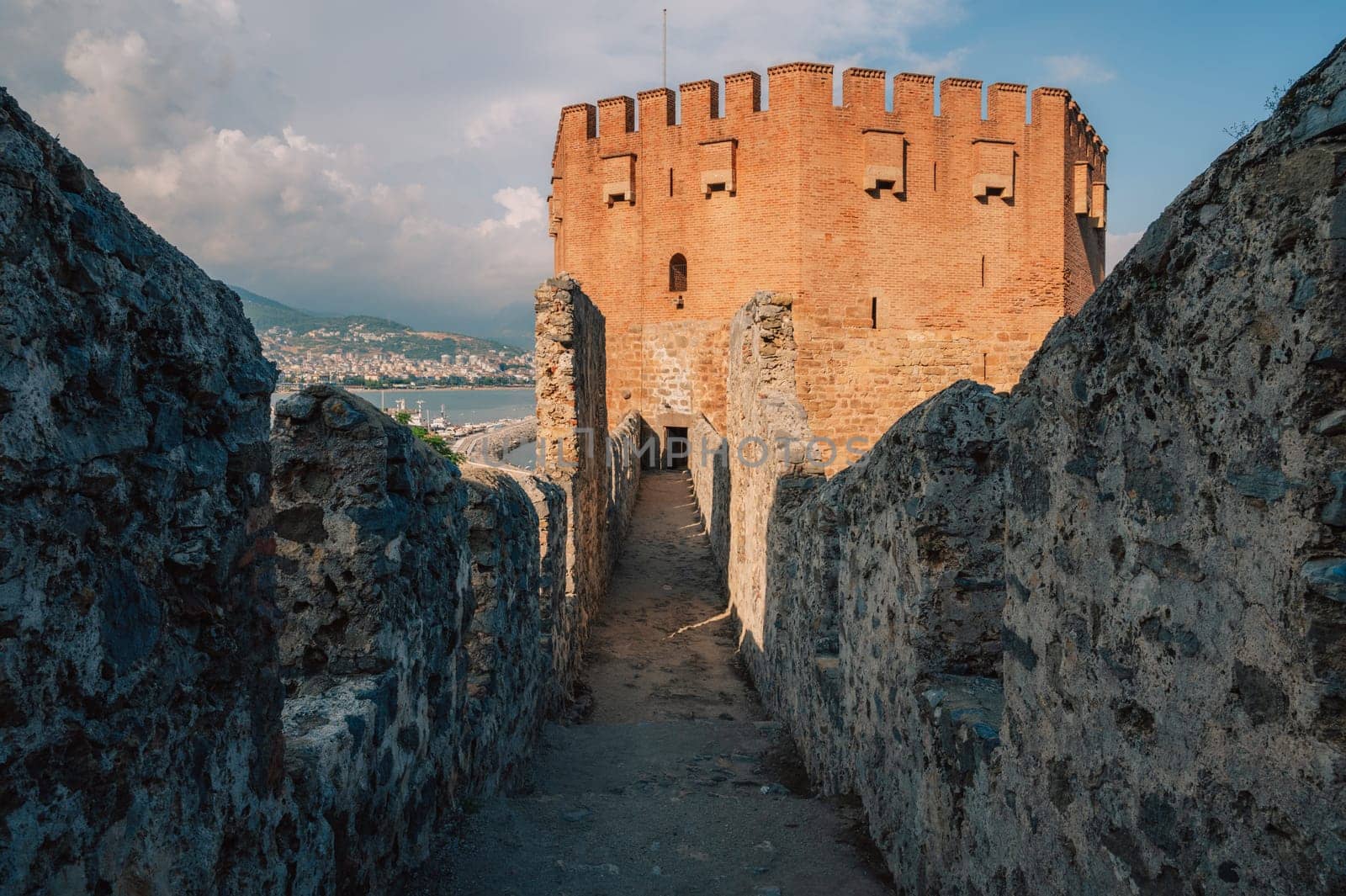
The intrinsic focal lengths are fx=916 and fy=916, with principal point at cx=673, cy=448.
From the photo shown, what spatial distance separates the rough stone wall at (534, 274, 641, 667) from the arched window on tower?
9.81 meters

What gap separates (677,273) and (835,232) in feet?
11.9


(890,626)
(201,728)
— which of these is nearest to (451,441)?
(890,626)

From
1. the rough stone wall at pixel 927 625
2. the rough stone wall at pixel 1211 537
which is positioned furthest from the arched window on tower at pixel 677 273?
the rough stone wall at pixel 1211 537

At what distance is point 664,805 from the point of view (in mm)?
4293

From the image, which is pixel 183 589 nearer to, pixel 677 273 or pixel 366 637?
pixel 366 637

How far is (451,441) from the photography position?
1734 cm

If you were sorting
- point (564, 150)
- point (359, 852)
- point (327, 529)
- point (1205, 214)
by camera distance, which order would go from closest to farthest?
point (1205, 214)
point (359, 852)
point (327, 529)
point (564, 150)

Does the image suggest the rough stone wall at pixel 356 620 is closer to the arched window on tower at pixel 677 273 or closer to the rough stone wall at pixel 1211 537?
the rough stone wall at pixel 1211 537

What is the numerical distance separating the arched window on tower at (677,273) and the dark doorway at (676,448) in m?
3.21

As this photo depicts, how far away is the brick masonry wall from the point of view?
19688mm

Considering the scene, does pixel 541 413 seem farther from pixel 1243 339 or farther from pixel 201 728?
pixel 1243 339

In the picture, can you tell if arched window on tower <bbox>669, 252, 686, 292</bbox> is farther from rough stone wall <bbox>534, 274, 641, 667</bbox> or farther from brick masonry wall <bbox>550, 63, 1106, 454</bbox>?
rough stone wall <bbox>534, 274, 641, 667</bbox>

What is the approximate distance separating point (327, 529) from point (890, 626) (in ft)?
6.75

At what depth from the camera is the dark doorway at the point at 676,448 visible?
67.8 feet
